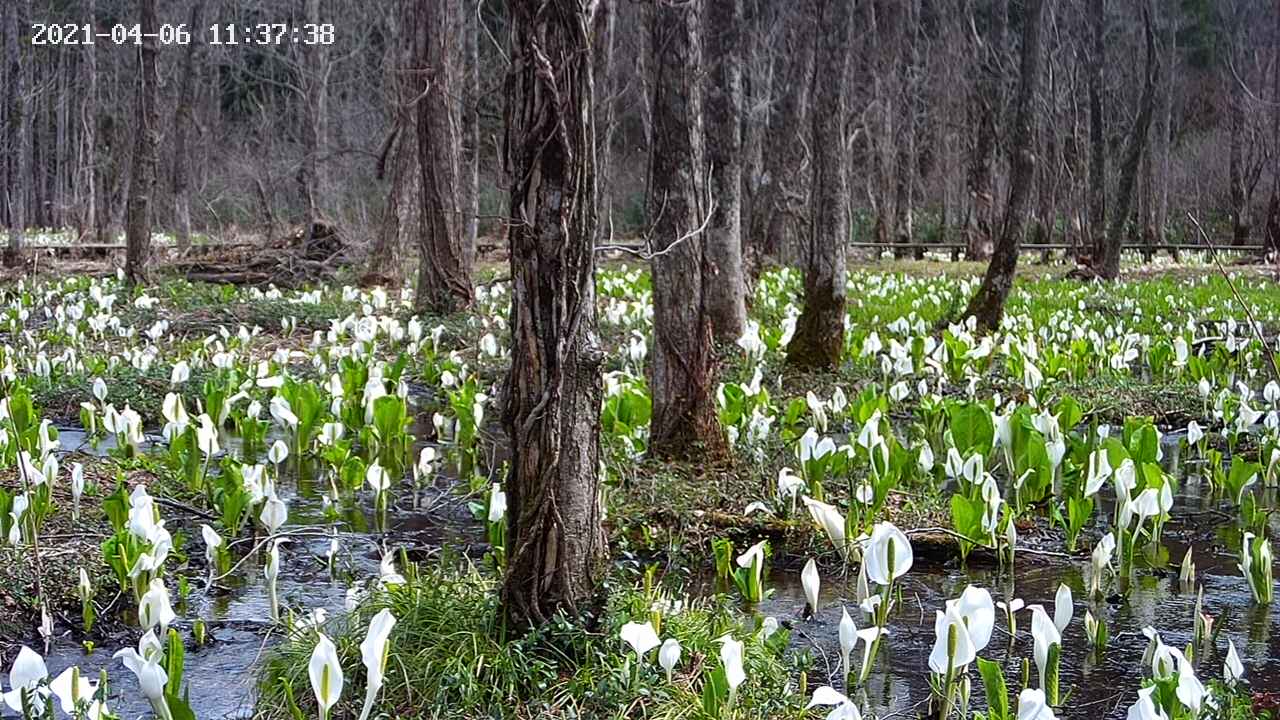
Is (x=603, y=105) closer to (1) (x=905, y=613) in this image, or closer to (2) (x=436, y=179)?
(2) (x=436, y=179)

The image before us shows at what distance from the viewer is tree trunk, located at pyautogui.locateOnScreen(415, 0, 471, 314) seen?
11.9 m

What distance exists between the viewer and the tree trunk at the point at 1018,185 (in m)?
10.5

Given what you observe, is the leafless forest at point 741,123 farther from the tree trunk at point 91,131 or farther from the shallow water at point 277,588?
the shallow water at point 277,588

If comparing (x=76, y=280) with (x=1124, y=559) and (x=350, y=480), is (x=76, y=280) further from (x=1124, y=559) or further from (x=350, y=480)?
(x=1124, y=559)

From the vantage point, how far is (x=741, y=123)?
13.5 m

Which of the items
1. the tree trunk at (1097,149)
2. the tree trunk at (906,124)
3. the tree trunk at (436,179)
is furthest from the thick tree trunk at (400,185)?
the tree trunk at (906,124)

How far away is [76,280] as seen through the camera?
1391 cm

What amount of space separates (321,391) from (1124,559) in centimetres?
473

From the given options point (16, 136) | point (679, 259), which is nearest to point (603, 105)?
point (679, 259)

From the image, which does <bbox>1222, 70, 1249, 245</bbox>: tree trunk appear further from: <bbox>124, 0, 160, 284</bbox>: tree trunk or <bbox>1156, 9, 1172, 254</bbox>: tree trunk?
<bbox>124, 0, 160, 284</bbox>: tree trunk

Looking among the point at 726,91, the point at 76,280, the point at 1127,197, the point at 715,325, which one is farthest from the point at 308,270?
the point at 1127,197

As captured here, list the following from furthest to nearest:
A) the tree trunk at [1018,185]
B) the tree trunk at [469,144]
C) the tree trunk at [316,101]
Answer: the tree trunk at [316,101], the tree trunk at [469,144], the tree trunk at [1018,185]

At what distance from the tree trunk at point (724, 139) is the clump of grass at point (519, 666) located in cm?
495

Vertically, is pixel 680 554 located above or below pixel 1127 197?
below
